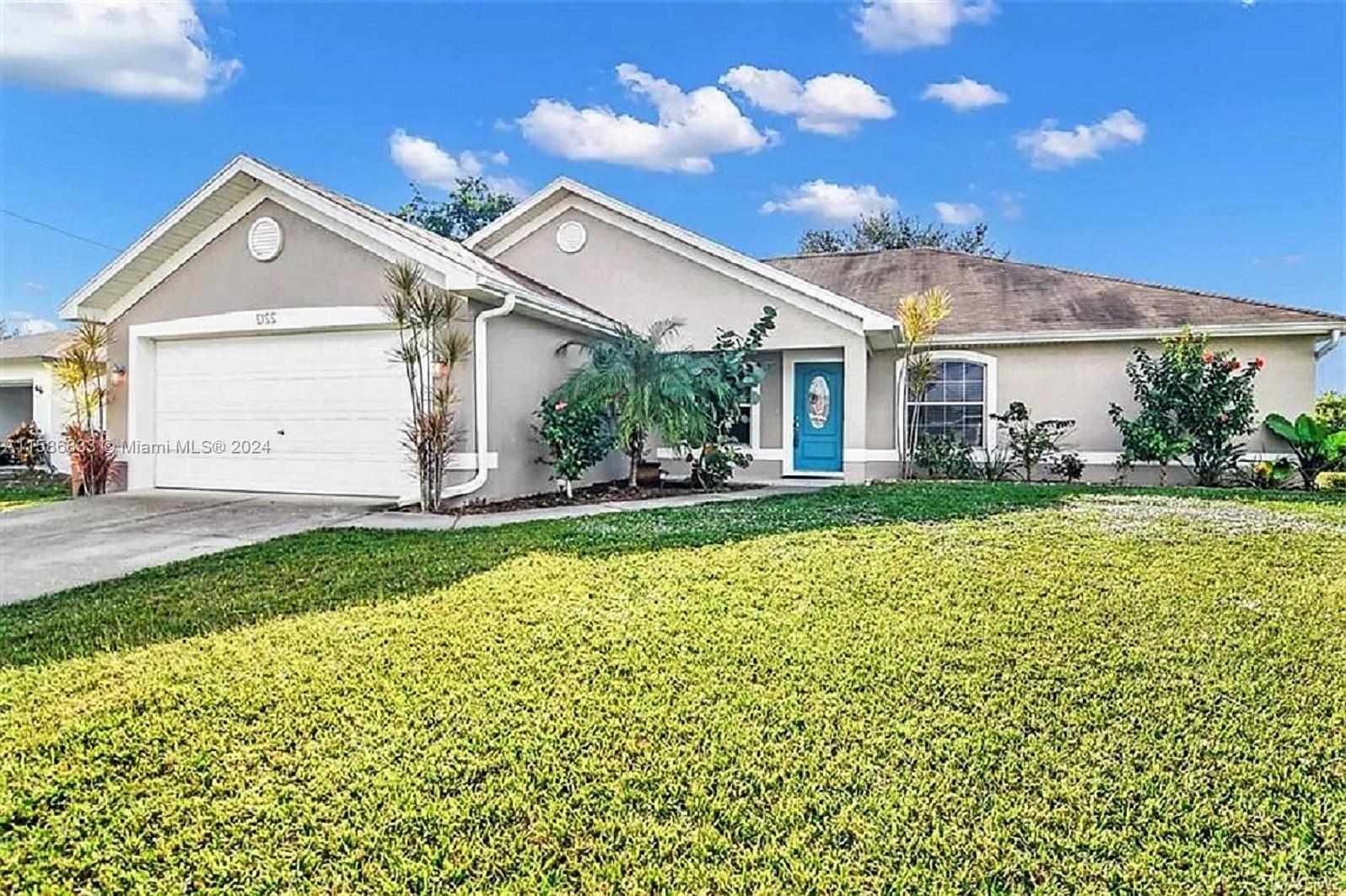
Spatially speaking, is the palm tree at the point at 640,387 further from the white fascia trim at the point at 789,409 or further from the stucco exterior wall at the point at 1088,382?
the stucco exterior wall at the point at 1088,382

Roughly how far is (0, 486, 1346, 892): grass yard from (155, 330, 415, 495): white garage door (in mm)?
4743

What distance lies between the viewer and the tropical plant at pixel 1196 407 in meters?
12.7

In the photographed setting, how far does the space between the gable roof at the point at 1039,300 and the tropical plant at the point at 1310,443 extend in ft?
4.89

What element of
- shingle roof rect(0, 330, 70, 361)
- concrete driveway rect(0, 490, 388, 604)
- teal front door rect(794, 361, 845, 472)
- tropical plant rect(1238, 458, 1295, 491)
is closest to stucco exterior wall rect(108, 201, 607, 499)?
concrete driveway rect(0, 490, 388, 604)

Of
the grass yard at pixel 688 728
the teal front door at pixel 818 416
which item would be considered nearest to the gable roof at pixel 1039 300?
the teal front door at pixel 818 416

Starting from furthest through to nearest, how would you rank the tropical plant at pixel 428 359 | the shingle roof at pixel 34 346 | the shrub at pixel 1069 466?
1. the shingle roof at pixel 34 346
2. the shrub at pixel 1069 466
3. the tropical plant at pixel 428 359

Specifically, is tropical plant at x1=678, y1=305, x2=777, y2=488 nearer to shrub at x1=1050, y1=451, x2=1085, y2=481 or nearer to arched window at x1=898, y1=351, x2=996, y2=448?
arched window at x1=898, y1=351, x2=996, y2=448

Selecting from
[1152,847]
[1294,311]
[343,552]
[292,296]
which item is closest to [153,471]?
[292,296]

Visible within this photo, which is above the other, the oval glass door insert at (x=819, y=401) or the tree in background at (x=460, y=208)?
the tree in background at (x=460, y=208)

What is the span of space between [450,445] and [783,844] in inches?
322

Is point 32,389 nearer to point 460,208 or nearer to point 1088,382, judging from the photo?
point 460,208

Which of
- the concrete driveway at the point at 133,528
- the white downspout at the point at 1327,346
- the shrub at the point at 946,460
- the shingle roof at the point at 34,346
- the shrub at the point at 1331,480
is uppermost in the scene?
the shingle roof at the point at 34,346

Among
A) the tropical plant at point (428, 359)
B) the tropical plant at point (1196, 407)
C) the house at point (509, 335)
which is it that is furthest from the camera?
the tropical plant at point (1196, 407)

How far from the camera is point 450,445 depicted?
10141mm
